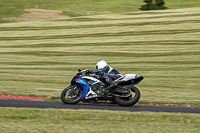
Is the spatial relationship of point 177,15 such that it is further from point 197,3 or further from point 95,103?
point 95,103

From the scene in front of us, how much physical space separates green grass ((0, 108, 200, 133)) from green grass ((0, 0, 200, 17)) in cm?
3362

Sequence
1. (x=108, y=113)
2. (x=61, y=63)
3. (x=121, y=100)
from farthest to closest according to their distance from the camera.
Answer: (x=61, y=63), (x=121, y=100), (x=108, y=113)

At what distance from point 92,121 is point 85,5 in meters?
41.4

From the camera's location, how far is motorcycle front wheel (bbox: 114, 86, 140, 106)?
9608 mm

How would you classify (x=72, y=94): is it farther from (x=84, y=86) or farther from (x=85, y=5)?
(x=85, y=5)

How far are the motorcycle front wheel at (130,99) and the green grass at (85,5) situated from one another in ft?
106

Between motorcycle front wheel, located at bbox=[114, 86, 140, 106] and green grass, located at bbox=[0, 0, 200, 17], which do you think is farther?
green grass, located at bbox=[0, 0, 200, 17]

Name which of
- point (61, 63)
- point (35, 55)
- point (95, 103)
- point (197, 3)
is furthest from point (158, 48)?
point (197, 3)

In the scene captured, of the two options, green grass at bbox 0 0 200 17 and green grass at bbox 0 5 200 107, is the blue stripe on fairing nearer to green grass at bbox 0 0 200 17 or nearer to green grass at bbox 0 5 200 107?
green grass at bbox 0 5 200 107

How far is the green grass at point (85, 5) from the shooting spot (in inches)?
1686

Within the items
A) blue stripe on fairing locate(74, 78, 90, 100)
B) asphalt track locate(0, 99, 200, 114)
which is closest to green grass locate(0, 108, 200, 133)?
asphalt track locate(0, 99, 200, 114)

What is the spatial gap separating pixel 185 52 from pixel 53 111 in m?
15.8

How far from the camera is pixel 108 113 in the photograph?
27.3 feet

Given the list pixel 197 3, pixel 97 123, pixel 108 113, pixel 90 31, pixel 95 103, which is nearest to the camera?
pixel 97 123
